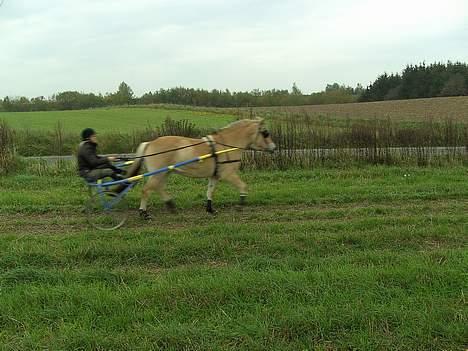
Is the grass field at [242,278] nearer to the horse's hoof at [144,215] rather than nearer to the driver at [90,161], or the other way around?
the horse's hoof at [144,215]

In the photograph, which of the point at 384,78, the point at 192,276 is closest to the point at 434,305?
the point at 192,276

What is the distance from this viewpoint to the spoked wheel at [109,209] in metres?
7.84

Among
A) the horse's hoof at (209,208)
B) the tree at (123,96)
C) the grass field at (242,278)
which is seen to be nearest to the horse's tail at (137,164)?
the grass field at (242,278)

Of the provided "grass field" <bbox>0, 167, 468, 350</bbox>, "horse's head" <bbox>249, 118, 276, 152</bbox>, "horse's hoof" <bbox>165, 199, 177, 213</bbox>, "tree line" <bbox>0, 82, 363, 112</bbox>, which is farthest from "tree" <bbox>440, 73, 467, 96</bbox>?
"horse's hoof" <bbox>165, 199, 177, 213</bbox>

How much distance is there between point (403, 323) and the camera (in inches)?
150

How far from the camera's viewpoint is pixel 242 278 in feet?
15.7

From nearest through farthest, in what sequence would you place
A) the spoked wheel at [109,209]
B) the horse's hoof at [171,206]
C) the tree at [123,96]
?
the spoked wheel at [109,209]
the horse's hoof at [171,206]
the tree at [123,96]

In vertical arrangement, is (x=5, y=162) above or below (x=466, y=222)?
above

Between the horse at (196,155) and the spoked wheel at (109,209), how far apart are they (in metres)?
0.56

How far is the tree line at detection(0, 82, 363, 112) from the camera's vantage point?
249 ft

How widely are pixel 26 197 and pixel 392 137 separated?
37.9 feet

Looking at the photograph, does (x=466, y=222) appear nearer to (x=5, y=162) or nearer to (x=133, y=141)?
(x=5, y=162)

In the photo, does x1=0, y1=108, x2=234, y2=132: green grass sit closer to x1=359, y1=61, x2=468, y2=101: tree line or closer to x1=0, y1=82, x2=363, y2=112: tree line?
x1=0, y1=82, x2=363, y2=112: tree line

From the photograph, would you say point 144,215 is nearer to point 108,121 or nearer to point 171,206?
point 171,206
